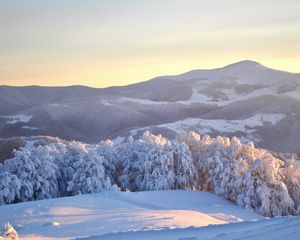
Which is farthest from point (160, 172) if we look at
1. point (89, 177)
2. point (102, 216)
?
point (102, 216)

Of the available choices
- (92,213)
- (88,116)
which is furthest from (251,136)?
(92,213)

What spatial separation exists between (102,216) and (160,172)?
11.1m

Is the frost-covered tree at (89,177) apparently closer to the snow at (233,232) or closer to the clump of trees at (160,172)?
the clump of trees at (160,172)

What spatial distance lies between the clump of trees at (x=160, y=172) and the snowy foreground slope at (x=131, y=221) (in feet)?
11.3

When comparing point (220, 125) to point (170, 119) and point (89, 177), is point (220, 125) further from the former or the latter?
point (89, 177)

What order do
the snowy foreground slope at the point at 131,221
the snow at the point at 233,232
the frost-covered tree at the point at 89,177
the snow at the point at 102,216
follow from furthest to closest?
the frost-covered tree at the point at 89,177
the snow at the point at 102,216
the snowy foreground slope at the point at 131,221
the snow at the point at 233,232

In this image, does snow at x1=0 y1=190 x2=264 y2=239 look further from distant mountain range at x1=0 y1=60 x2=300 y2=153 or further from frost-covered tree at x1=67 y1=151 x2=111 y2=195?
distant mountain range at x1=0 y1=60 x2=300 y2=153

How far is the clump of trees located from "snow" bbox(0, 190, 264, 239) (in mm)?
3730

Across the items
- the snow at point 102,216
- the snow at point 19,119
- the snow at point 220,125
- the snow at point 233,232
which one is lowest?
the snow at point 102,216

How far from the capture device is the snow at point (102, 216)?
12859mm

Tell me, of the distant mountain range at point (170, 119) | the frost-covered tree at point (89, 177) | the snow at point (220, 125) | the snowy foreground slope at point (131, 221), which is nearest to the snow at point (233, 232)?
the snowy foreground slope at point (131, 221)

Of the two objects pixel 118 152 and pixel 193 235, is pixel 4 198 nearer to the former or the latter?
pixel 118 152

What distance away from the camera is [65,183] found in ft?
→ 84.4

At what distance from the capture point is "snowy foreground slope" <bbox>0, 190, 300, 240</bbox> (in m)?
9.92
